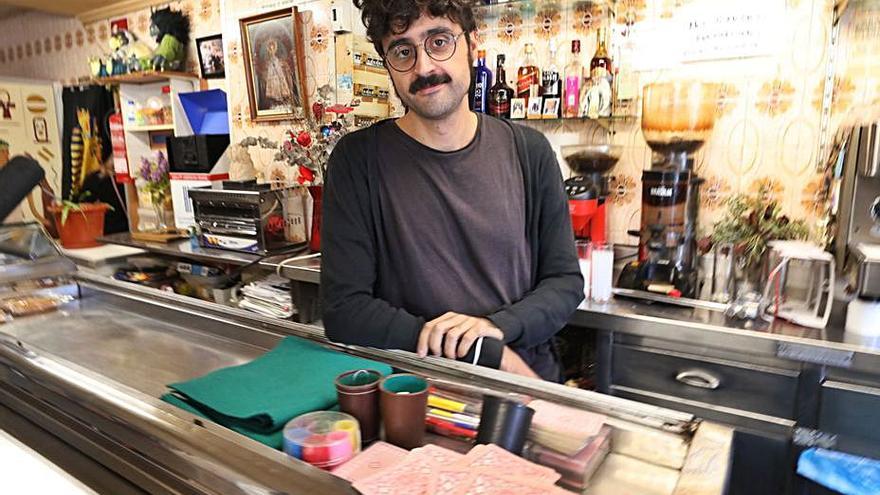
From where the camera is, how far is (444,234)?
1374 millimetres

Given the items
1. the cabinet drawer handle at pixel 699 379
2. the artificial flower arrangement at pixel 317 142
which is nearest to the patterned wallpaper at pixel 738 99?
the artificial flower arrangement at pixel 317 142

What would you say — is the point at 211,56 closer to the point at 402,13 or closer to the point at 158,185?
the point at 158,185

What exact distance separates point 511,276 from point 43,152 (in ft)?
14.6

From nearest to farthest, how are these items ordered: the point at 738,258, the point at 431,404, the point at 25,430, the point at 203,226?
the point at 431,404 → the point at 25,430 → the point at 738,258 → the point at 203,226

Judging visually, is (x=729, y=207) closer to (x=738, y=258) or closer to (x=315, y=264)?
(x=738, y=258)

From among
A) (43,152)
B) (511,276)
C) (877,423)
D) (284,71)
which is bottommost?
(877,423)

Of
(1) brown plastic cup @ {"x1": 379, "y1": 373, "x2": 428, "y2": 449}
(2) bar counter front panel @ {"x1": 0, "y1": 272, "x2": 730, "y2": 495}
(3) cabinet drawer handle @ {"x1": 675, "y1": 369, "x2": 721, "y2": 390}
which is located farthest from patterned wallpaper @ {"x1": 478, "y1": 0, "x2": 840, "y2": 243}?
(1) brown plastic cup @ {"x1": 379, "y1": 373, "x2": 428, "y2": 449}

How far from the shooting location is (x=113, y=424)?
2.83 feet

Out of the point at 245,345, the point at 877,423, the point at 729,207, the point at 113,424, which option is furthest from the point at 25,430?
the point at 729,207

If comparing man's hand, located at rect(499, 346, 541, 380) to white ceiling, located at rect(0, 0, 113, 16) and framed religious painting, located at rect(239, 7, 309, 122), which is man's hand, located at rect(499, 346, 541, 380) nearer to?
framed religious painting, located at rect(239, 7, 309, 122)

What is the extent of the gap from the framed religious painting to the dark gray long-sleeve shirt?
5.86 ft

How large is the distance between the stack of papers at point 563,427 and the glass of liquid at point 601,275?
113 cm

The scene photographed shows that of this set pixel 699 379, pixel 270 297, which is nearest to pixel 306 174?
pixel 270 297

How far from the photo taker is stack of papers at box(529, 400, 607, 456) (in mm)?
756
